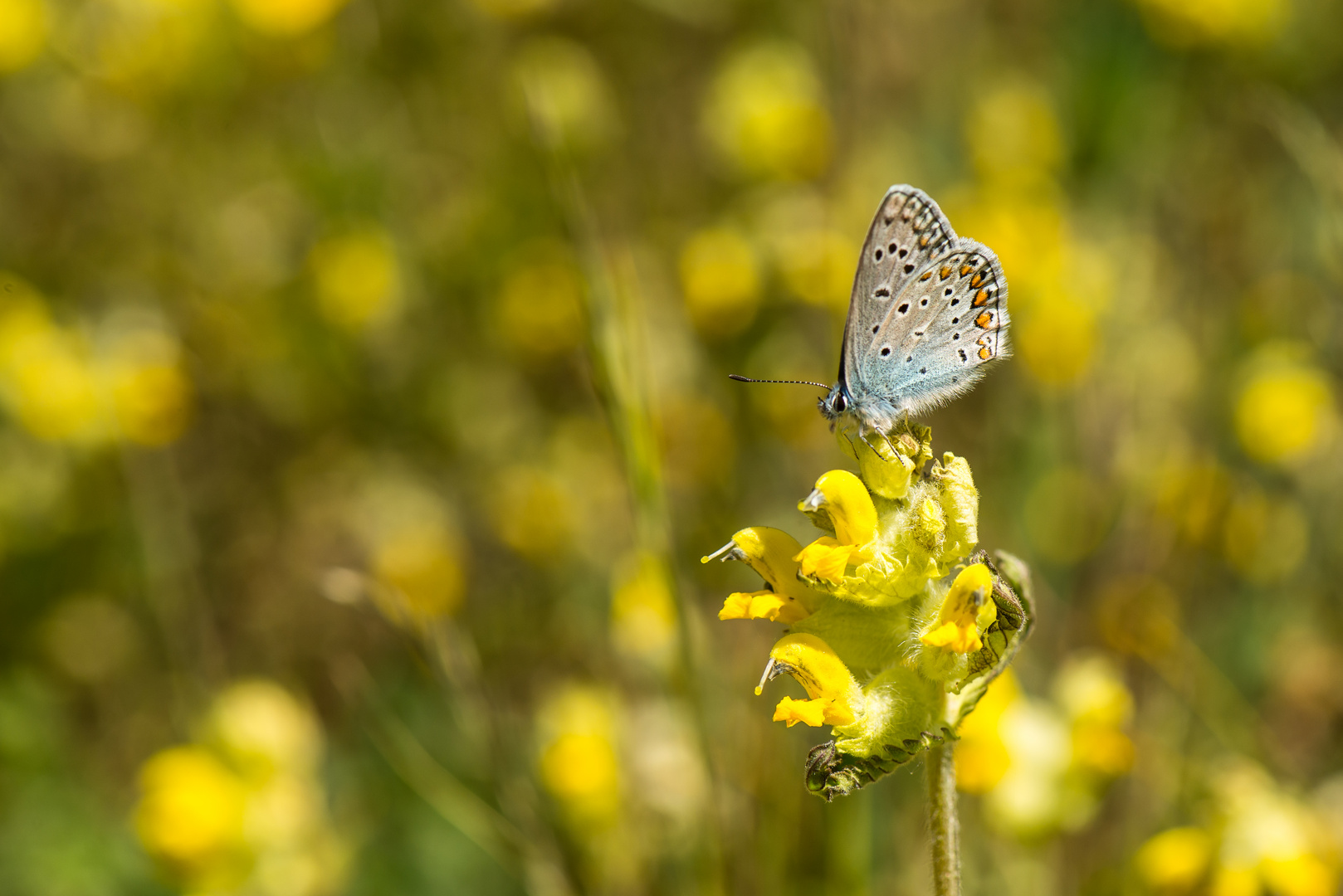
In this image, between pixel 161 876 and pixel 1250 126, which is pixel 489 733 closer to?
pixel 161 876

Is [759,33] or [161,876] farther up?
[759,33]

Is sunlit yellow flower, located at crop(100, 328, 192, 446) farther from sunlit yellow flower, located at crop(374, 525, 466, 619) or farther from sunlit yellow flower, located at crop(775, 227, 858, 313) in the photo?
sunlit yellow flower, located at crop(775, 227, 858, 313)

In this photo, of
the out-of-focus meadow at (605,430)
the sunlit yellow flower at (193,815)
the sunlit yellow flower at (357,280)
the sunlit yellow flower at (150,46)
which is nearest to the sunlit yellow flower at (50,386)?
the out-of-focus meadow at (605,430)

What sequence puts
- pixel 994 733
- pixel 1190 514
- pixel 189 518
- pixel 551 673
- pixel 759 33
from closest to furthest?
pixel 994 733 → pixel 1190 514 → pixel 551 673 → pixel 189 518 → pixel 759 33

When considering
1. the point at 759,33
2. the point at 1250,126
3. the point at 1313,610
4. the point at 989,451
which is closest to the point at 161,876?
the point at 989,451

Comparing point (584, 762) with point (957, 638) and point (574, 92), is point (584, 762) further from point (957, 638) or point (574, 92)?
point (574, 92)

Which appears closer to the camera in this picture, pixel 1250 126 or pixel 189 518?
pixel 189 518

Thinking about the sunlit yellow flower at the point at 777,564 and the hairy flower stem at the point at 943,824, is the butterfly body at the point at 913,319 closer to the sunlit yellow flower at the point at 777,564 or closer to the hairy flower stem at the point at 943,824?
the sunlit yellow flower at the point at 777,564

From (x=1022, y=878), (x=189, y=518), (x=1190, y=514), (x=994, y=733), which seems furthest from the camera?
(x=189, y=518)
